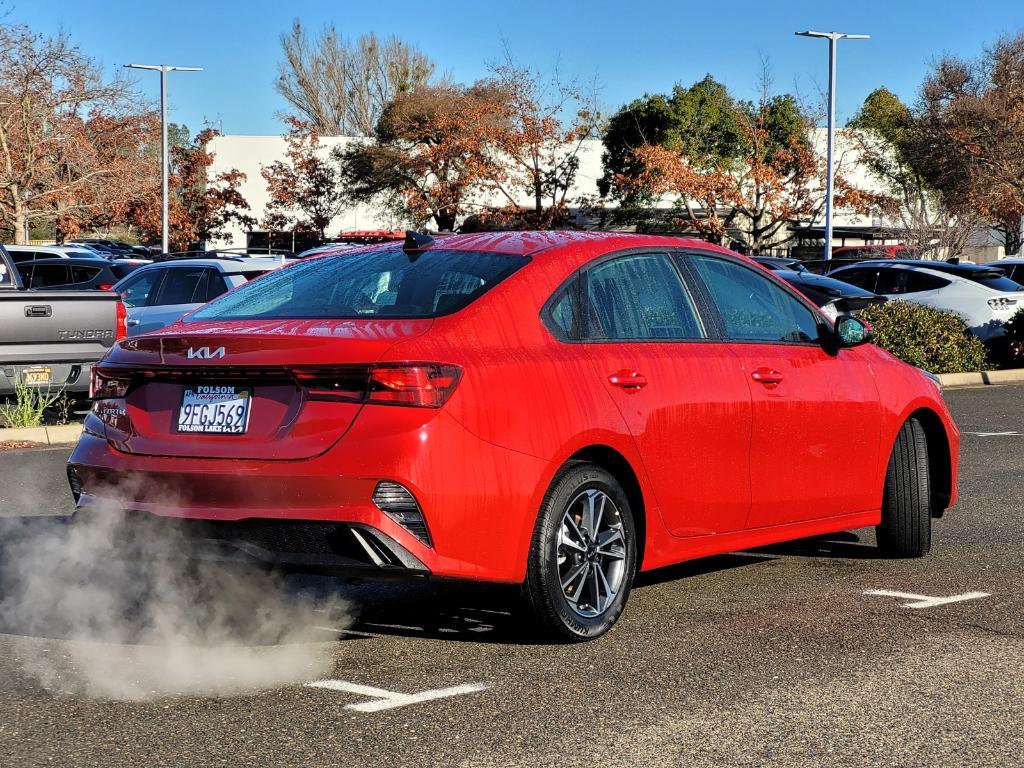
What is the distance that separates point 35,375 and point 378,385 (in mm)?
9285

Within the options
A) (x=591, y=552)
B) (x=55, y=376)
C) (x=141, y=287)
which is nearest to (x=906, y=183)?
(x=141, y=287)

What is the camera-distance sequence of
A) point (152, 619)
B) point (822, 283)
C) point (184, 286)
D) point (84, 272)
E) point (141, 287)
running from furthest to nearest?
point (84, 272) → point (822, 283) → point (141, 287) → point (184, 286) → point (152, 619)

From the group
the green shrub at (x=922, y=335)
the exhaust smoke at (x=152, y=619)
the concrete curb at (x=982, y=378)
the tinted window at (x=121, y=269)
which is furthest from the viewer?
the tinted window at (x=121, y=269)

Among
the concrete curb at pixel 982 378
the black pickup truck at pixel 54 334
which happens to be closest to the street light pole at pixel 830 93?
the concrete curb at pixel 982 378

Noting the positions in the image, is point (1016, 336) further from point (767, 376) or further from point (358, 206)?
point (358, 206)

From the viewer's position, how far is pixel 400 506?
523 cm

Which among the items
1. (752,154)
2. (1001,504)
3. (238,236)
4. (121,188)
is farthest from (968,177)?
(1001,504)

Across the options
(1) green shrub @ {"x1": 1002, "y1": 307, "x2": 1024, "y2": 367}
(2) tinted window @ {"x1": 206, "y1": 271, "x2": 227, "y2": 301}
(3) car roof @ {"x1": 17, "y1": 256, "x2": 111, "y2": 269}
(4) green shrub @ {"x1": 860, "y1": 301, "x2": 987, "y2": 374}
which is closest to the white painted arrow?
(2) tinted window @ {"x1": 206, "y1": 271, "x2": 227, "y2": 301}

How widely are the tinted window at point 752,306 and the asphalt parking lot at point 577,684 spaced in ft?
3.90

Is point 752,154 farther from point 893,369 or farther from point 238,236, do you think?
point 893,369

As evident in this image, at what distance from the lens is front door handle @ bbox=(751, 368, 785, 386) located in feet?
22.0

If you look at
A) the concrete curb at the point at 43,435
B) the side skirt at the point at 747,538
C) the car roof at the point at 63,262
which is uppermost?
the car roof at the point at 63,262

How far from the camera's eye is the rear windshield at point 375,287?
19.2 ft

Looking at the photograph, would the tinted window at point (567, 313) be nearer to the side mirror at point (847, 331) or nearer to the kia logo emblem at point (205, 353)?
the kia logo emblem at point (205, 353)
